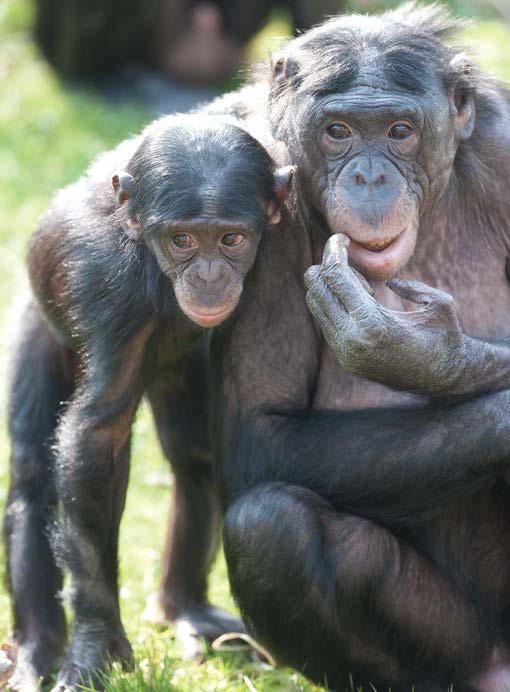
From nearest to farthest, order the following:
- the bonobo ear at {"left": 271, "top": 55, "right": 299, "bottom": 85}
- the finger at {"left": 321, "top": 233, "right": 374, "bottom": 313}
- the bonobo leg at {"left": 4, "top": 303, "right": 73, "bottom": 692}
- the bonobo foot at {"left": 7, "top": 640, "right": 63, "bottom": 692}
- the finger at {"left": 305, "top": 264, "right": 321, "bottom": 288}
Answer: the finger at {"left": 321, "top": 233, "right": 374, "bottom": 313}, the finger at {"left": 305, "top": 264, "right": 321, "bottom": 288}, the bonobo ear at {"left": 271, "top": 55, "right": 299, "bottom": 85}, the bonobo foot at {"left": 7, "top": 640, "right": 63, "bottom": 692}, the bonobo leg at {"left": 4, "top": 303, "right": 73, "bottom": 692}

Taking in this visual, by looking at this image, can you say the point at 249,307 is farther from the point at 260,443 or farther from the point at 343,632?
the point at 343,632

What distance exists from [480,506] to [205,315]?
4.33 ft

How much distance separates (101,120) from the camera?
12094 mm

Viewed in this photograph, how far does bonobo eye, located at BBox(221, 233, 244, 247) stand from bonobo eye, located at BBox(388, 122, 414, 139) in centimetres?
69

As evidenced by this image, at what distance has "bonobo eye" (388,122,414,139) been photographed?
4691 millimetres

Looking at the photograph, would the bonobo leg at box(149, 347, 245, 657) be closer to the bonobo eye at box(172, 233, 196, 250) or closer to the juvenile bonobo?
the juvenile bonobo

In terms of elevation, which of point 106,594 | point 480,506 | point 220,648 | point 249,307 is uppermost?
point 249,307

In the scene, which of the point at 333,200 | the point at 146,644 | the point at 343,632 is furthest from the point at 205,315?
the point at 146,644

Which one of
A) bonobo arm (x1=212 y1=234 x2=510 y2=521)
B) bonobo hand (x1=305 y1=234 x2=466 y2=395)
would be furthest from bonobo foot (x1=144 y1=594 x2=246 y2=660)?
bonobo hand (x1=305 y1=234 x2=466 y2=395)

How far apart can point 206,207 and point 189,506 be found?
1.84m

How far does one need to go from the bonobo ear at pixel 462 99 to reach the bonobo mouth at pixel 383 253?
54cm

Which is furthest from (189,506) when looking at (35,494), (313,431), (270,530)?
(270,530)

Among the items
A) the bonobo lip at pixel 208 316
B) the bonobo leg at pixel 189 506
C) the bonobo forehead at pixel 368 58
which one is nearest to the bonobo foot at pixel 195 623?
the bonobo leg at pixel 189 506

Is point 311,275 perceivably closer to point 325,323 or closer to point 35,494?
point 325,323
